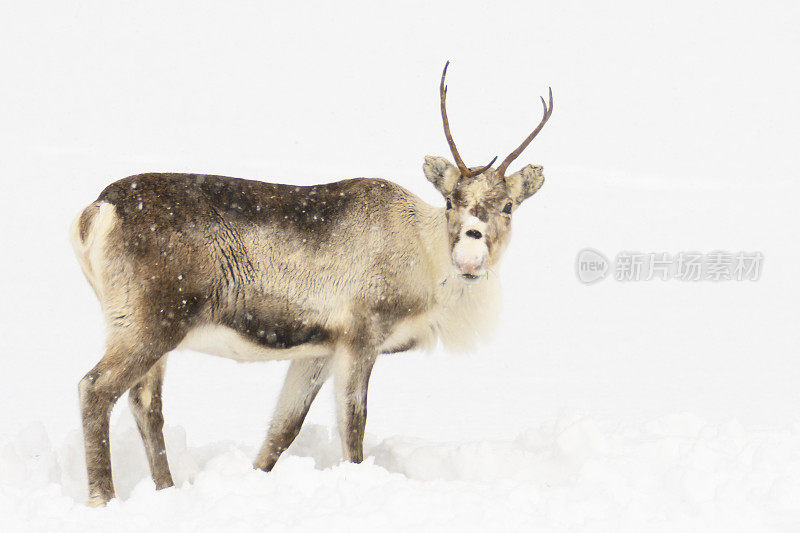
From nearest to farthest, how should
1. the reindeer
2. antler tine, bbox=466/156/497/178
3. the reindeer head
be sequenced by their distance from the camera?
the reindeer
the reindeer head
antler tine, bbox=466/156/497/178

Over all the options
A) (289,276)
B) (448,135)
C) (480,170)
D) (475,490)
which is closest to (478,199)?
(480,170)

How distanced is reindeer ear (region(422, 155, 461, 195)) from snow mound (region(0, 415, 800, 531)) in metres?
2.32

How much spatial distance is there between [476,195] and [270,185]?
1.79 m

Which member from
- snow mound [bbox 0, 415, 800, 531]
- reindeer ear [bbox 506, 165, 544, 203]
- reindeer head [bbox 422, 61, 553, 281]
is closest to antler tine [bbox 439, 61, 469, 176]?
reindeer head [bbox 422, 61, 553, 281]

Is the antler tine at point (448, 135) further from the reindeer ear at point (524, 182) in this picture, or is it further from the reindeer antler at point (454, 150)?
the reindeer ear at point (524, 182)

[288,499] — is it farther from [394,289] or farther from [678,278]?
[678,278]

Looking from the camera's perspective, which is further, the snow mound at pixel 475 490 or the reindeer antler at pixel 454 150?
the reindeer antler at pixel 454 150

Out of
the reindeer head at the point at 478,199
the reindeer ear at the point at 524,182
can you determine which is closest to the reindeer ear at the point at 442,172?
the reindeer head at the point at 478,199

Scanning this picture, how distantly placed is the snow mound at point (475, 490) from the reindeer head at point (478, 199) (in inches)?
68.3

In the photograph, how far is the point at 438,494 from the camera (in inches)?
293

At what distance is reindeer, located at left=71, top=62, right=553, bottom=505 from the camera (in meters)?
7.95

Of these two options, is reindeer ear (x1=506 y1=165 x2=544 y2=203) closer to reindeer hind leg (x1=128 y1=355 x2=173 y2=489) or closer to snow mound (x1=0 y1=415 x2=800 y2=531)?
snow mound (x1=0 y1=415 x2=800 y2=531)

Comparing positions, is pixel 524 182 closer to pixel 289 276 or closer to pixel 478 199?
pixel 478 199

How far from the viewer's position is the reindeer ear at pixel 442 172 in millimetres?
8852
